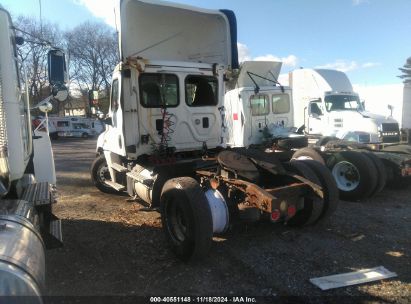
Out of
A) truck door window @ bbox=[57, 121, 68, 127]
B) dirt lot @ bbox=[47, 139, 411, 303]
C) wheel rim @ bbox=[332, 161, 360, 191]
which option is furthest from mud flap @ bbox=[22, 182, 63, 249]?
truck door window @ bbox=[57, 121, 68, 127]

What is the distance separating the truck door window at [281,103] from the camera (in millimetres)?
13875

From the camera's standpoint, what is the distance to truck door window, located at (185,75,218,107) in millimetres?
7179

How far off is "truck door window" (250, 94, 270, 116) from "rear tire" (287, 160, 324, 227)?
8.09m

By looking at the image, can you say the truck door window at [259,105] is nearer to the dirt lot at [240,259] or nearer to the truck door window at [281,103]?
the truck door window at [281,103]

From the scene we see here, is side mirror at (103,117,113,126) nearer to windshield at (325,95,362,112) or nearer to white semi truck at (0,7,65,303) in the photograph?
white semi truck at (0,7,65,303)

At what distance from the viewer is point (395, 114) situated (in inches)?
571

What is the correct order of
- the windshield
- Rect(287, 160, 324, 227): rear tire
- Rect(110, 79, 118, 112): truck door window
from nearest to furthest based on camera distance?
Rect(287, 160, 324, 227): rear tire < Rect(110, 79, 118, 112): truck door window < the windshield

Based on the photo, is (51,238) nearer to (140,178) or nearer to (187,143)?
(140,178)

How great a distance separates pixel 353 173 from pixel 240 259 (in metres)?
4.28

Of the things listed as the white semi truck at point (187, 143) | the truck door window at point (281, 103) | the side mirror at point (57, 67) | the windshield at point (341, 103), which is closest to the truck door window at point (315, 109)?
the windshield at point (341, 103)

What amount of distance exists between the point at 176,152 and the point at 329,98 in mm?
7738

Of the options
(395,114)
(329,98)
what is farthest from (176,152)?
(395,114)

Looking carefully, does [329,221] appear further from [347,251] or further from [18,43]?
[18,43]

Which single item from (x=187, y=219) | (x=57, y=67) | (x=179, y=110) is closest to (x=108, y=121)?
(x=179, y=110)
